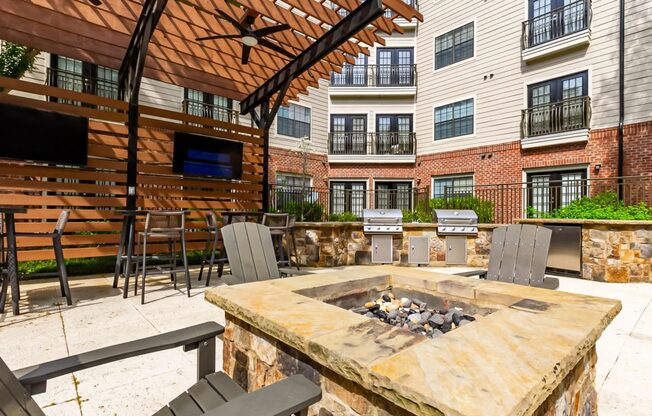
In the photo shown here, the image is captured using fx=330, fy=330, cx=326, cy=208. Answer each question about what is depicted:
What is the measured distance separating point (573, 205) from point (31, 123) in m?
9.91

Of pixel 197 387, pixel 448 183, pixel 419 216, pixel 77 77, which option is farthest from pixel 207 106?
pixel 197 387

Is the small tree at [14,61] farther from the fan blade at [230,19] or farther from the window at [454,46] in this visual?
the window at [454,46]

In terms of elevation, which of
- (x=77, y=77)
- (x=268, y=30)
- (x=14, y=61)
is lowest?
(x=268, y=30)

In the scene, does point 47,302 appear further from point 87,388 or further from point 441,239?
point 441,239

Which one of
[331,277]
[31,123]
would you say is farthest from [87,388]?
[31,123]

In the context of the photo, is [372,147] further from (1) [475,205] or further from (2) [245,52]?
(2) [245,52]

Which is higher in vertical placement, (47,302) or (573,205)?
(573,205)

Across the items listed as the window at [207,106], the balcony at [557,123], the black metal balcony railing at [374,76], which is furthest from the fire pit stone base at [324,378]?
the black metal balcony railing at [374,76]

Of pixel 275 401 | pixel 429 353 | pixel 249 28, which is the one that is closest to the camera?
pixel 275 401

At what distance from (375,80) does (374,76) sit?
19 centimetres

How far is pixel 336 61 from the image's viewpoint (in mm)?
6695

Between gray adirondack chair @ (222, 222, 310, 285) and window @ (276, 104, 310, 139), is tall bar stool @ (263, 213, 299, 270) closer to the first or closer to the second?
gray adirondack chair @ (222, 222, 310, 285)

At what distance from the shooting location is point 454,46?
44.7 ft

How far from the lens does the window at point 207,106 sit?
1118cm
